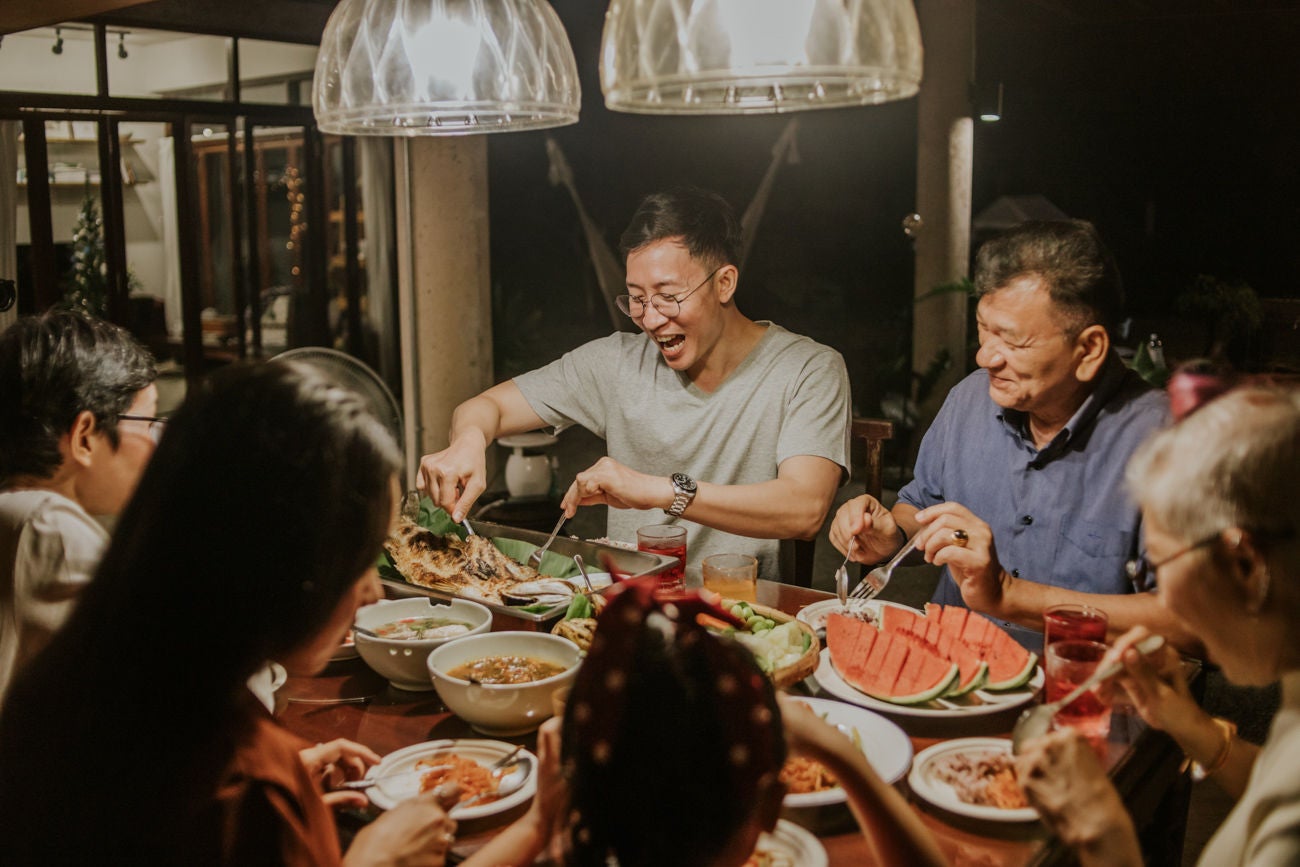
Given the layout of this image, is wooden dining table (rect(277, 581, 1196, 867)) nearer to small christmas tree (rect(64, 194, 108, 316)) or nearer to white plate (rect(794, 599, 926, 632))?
white plate (rect(794, 599, 926, 632))

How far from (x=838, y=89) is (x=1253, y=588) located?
40.5 inches

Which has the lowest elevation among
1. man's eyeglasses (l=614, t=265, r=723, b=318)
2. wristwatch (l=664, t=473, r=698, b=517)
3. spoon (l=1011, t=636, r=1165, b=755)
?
spoon (l=1011, t=636, r=1165, b=755)

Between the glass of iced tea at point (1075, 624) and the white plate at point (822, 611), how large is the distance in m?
0.37

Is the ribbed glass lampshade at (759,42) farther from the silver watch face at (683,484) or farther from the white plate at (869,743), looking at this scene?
the silver watch face at (683,484)

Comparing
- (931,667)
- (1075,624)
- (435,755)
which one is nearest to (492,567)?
(435,755)

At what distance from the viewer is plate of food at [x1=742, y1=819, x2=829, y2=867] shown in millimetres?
1456

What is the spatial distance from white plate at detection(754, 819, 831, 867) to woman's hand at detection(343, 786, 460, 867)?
436 millimetres

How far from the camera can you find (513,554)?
2.67m

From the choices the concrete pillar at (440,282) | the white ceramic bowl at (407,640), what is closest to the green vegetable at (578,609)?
the white ceramic bowl at (407,640)

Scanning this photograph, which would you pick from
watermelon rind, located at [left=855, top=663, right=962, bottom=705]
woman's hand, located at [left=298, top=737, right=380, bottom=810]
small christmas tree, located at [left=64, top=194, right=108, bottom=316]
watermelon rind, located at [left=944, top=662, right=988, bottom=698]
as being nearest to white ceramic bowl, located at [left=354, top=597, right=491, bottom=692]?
woman's hand, located at [left=298, top=737, right=380, bottom=810]

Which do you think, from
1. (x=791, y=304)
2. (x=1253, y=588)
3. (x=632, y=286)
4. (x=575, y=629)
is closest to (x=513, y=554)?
(x=575, y=629)

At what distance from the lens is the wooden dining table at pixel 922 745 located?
5.03ft

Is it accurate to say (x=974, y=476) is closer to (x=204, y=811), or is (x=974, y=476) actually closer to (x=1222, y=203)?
(x=204, y=811)

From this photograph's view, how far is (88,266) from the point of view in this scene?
644 cm
